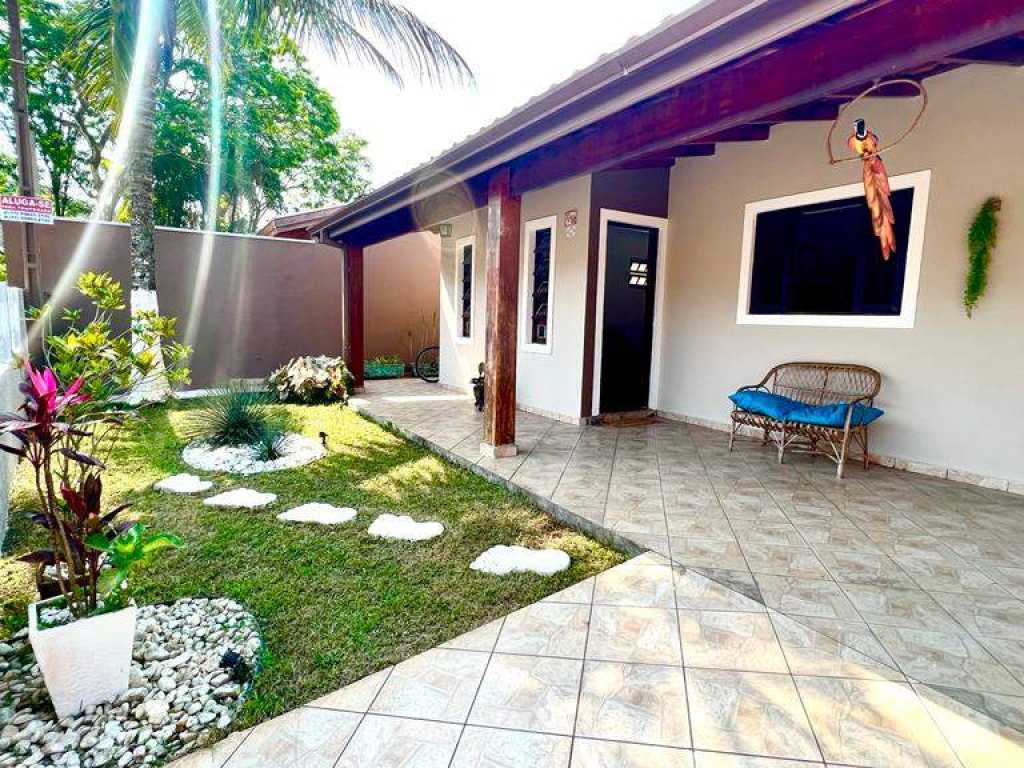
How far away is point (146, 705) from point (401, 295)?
1023 centimetres

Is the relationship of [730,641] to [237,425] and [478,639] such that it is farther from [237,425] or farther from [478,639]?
[237,425]

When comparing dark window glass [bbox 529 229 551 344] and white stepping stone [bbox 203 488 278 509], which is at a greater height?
dark window glass [bbox 529 229 551 344]

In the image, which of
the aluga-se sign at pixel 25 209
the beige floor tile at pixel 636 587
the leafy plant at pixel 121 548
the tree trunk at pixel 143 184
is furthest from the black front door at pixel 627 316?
the tree trunk at pixel 143 184

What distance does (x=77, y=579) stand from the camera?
1780 millimetres

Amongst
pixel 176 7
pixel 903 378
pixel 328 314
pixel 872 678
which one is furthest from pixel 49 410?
pixel 328 314

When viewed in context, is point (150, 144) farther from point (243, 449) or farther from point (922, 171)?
point (922, 171)

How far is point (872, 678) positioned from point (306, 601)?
92.2 inches

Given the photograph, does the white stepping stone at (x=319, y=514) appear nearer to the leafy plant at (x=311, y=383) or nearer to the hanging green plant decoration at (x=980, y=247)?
the leafy plant at (x=311, y=383)

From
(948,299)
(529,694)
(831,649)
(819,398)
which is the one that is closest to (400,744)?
(529,694)

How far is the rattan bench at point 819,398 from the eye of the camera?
416cm

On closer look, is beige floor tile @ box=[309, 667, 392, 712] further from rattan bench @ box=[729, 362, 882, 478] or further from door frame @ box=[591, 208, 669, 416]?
door frame @ box=[591, 208, 669, 416]

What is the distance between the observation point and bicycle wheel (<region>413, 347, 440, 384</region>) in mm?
9711

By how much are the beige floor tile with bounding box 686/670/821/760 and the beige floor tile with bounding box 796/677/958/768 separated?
0.06 m

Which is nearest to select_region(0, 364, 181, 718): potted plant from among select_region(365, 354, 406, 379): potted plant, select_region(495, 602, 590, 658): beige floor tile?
select_region(495, 602, 590, 658): beige floor tile
